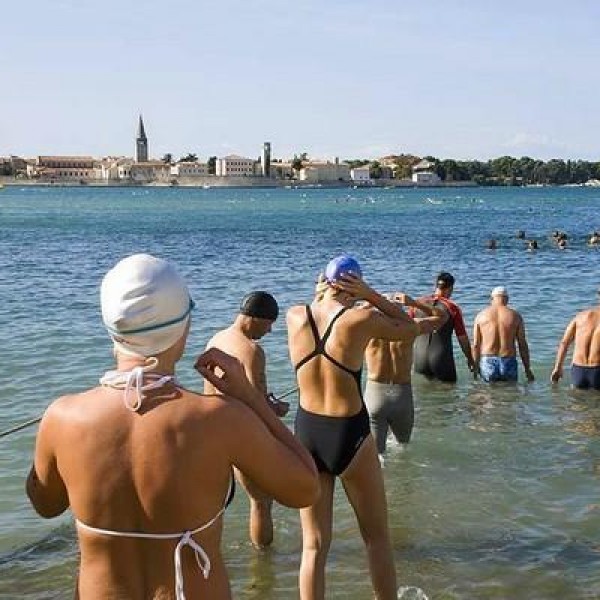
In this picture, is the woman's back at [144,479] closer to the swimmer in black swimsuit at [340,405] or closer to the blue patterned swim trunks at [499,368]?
the swimmer in black swimsuit at [340,405]

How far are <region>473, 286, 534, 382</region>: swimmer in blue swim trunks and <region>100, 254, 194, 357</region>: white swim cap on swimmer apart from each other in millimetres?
9157

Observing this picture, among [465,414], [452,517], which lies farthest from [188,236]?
[452,517]

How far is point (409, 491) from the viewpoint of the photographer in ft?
26.0

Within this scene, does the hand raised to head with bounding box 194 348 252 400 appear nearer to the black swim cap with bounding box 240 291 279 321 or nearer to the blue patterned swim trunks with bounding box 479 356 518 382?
the black swim cap with bounding box 240 291 279 321

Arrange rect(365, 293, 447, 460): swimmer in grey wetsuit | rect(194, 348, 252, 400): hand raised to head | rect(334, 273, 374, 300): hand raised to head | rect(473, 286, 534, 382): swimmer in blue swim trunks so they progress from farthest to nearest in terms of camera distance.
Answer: rect(473, 286, 534, 382): swimmer in blue swim trunks < rect(365, 293, 447, 460): swimmer in grey wetsuit < rect(334, 273, 374, 300): hand raised to head < rect(194, 348, 252, 400): hand raised to head

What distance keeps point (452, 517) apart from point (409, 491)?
72 centimetres

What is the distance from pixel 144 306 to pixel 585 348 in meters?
9.20

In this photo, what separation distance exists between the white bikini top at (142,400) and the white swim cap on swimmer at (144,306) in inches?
2.7

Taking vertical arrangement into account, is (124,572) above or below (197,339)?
above

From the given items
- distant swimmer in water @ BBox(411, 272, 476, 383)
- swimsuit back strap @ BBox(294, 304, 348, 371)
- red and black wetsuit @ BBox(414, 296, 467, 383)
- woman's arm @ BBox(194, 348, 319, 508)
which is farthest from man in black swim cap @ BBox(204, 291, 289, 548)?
red and black wetsuit @ BBox(414, 296, 467, 383)

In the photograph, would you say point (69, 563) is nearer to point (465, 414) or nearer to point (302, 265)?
point (465, 414)

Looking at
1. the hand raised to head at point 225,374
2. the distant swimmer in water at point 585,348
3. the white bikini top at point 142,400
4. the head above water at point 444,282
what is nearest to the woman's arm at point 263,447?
the hand raised to head at point 225,374

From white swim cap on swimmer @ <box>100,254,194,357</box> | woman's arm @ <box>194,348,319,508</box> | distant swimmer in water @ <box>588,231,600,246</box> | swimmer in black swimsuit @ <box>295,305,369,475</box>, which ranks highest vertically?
white swim cap on swimmer @ <box>100,254,194,357</box>

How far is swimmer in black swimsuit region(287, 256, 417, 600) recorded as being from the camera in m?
5.03
